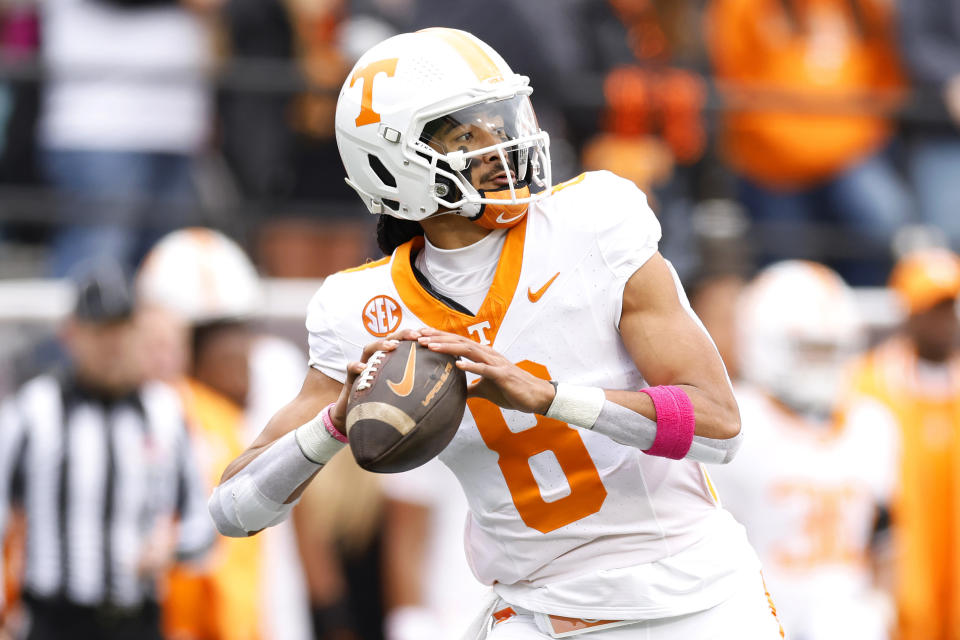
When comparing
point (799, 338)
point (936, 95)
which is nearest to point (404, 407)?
point (799, 338)

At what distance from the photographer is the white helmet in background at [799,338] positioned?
7277mm

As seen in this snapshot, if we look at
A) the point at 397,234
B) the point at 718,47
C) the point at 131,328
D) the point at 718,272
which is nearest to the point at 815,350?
the point at 718,272

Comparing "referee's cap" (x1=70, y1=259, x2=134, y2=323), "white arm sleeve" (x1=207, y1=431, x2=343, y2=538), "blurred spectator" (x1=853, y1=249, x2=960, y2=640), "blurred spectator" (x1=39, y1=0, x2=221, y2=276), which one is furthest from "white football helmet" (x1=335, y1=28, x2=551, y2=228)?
"blurred spectator" (x1=853, y1=249, x2=960, y2=640)

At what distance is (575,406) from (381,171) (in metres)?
0.79

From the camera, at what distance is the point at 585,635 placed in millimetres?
3682

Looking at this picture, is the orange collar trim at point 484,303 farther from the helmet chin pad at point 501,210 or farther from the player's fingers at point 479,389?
the player's fingers at point 479,389

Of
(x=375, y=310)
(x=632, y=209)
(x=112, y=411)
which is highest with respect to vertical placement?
(x=632, y=209)

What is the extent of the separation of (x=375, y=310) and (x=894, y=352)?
5005 millimetres

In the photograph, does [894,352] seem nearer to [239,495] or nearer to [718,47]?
[718,47]

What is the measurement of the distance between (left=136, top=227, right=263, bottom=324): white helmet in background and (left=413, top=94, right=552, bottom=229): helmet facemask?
3831 millimetres

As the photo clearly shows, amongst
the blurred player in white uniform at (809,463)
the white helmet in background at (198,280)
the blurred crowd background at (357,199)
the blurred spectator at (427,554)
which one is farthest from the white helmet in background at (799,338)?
the white helmet in background at (198,280)

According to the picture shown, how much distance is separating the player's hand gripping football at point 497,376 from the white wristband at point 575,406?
2 cm

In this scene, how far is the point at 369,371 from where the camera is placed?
11.1 feet

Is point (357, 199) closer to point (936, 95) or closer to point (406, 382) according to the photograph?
point (936, 95)
